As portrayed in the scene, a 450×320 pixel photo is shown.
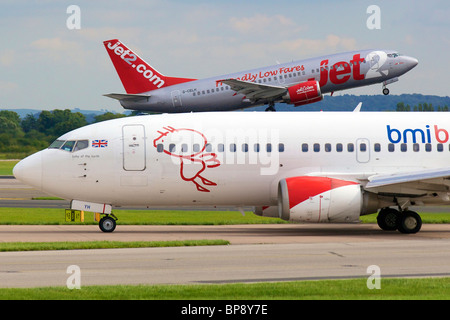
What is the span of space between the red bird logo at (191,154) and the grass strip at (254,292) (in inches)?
438

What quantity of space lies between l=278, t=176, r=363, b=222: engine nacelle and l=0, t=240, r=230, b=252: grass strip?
329 cm

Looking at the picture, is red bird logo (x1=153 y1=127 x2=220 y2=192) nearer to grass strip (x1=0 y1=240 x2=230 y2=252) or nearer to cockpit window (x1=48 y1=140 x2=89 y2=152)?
cockpit window (x1=48 y1=140 x2=89 y2=152)

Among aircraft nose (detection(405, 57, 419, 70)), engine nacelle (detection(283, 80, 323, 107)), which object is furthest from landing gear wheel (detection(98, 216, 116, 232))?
aircraft nose (detection(405, 57, 419, 70))

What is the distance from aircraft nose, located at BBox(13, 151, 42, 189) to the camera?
86.2ft

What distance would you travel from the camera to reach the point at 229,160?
86.8 feet

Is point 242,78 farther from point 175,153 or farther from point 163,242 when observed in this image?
point 163,242

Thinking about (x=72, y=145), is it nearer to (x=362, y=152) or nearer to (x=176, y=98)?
(x=362, y=152)

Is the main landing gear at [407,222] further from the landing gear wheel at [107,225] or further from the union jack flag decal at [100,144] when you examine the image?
the union jack flag decal at [100,144]

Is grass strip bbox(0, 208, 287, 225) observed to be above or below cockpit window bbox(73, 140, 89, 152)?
below

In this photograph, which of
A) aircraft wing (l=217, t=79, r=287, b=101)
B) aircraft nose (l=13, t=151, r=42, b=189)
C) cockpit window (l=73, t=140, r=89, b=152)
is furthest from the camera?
aircraft wing (l=217, t=79, r=287, b=101)

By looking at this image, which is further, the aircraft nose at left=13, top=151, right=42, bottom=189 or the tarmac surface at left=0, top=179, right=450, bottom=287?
the aircraft nose at left=13, top=151, right=42, bottom=189

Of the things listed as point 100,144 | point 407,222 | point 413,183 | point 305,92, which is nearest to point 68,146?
point 100,144

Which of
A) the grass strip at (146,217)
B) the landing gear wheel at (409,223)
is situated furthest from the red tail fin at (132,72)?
the landing gear wheel at (409,223)
